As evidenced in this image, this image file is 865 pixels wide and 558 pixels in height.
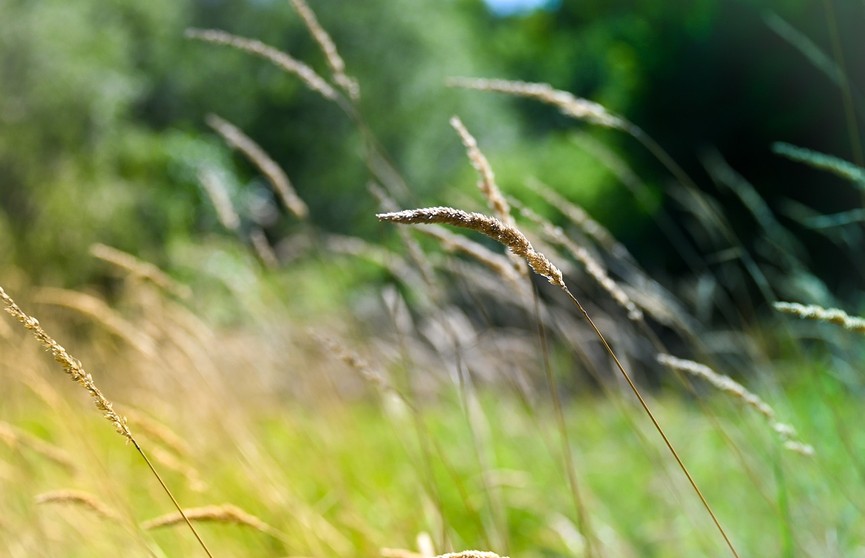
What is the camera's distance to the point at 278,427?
13.2 feet

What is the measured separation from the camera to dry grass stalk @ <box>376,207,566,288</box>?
0.51 meters

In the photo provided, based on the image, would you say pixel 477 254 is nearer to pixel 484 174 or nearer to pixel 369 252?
pixel 484 174

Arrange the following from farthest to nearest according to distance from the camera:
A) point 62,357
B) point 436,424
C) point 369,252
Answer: point 436,424 < point 369,252 < point 62,357

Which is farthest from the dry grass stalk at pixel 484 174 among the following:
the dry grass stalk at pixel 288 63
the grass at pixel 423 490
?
the grass at pixel 423 490

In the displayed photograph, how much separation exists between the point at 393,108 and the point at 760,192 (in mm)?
12843

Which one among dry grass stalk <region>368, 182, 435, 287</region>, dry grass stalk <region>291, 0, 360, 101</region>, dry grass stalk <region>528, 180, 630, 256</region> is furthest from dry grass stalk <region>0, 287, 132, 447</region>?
dry grass stalk <region>528, 180, 630, 256</region>

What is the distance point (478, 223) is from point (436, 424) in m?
3.32

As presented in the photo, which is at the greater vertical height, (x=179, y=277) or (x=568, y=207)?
(x=568, y=207)

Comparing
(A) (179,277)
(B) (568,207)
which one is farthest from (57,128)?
(B) (568,207)

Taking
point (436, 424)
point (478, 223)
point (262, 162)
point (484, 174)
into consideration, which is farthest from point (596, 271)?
point (436, 424)

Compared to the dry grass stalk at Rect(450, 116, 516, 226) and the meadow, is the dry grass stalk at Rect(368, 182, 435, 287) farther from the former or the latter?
the dry grass stalk at Rect(450, 116, 516, 226)

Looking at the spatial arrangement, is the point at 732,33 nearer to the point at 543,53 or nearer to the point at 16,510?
the point at 16,510

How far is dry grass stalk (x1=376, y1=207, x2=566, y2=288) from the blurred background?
2.94ft

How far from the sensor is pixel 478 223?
20.8 inches
